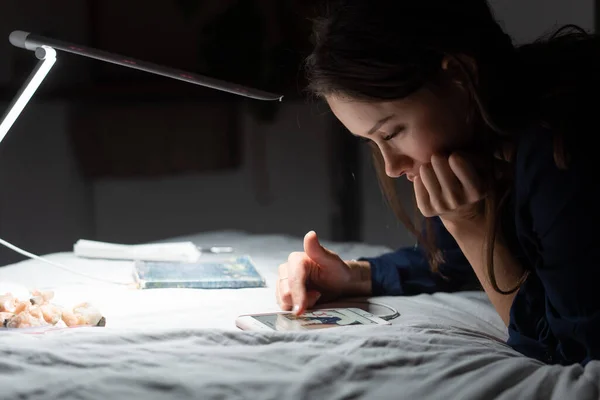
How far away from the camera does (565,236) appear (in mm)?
854

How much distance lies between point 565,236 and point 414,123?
0.26 metres

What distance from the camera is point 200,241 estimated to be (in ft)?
6.47

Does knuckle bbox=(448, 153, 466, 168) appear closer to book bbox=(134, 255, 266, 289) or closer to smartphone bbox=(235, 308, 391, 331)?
smartphone bbox=(235, 308, 391, 331)

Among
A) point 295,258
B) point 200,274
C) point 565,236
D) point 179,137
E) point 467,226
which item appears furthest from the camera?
point 179,137

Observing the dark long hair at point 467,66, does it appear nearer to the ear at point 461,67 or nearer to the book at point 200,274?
the ear at point 461,67

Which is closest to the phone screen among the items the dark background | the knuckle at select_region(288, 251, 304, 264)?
the knuckle at select_region(288, 251, 304, 264)

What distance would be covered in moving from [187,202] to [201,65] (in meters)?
0.39

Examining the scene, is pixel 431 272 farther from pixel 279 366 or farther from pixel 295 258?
pixel 279 366

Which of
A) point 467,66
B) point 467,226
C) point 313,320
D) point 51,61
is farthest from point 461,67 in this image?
point 51,61

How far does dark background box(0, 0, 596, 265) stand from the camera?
1951mm

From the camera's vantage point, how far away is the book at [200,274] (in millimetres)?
1309

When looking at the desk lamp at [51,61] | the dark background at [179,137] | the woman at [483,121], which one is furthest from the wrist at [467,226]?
the dark background at [179,137]

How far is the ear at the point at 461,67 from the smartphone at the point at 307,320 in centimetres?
34

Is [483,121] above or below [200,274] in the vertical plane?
above
